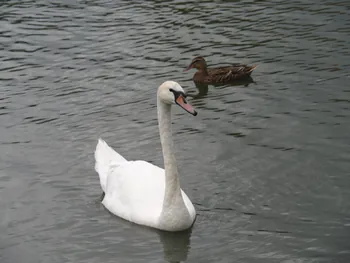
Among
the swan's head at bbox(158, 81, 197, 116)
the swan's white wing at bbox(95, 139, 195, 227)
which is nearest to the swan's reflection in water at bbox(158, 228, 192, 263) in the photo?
the swan's white wing at bbox(95, 139, 195, 227)

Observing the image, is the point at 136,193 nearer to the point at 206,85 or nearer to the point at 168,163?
the point at 168,163

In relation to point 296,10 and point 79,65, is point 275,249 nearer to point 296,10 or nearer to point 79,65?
point 79,65

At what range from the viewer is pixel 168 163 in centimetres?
843

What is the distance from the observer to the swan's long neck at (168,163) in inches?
327

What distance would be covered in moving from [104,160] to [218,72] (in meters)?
4.28

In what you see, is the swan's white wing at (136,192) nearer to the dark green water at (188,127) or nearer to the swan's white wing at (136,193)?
the swan's white wing at (136,193)

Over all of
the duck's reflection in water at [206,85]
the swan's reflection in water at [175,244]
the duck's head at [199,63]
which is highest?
the duck's head at [199,63]

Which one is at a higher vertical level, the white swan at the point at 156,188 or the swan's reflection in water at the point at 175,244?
the white swan at the point at 156,188

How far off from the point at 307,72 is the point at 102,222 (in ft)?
18.8

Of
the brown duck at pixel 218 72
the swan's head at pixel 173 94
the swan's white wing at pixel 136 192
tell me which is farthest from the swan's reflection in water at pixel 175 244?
the brown duck at pixel 218 72

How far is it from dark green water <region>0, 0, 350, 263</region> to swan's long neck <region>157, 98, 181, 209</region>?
47cm

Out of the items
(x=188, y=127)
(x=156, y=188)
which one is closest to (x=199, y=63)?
(x=188, y=127)

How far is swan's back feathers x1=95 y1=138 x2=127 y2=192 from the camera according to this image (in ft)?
32.0

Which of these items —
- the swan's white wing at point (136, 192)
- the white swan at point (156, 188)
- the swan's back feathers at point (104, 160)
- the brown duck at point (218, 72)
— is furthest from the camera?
the brown duck at point (218, 72)
